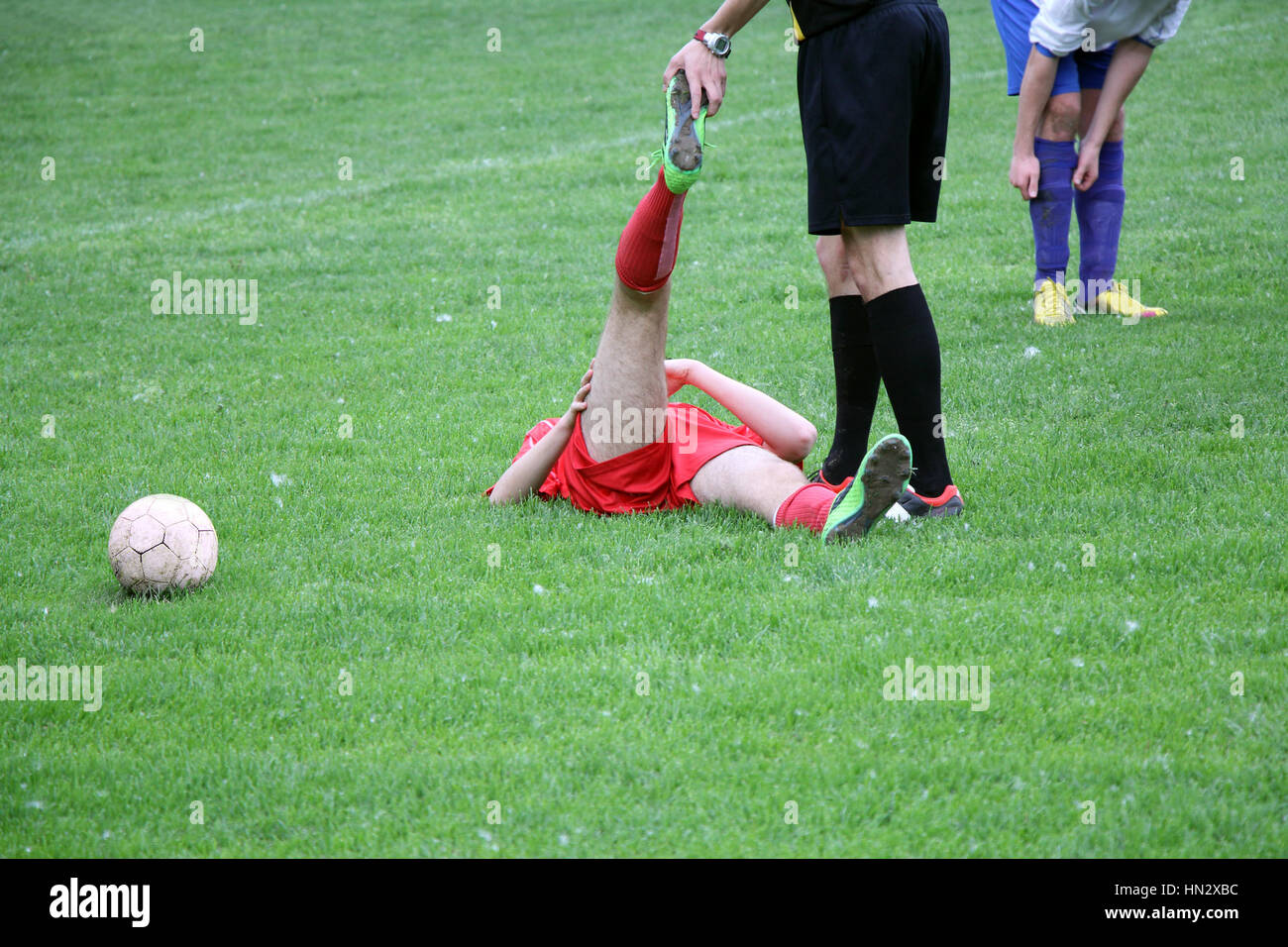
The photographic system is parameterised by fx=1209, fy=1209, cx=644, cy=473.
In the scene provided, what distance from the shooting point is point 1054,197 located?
762cm

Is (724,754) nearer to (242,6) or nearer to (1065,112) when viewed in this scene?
(1065,112)

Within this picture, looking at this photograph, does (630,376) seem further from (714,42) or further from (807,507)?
(714,42)

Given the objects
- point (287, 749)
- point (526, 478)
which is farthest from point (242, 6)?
point (287, 749)

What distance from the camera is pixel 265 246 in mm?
10930

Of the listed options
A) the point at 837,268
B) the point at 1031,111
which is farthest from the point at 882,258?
the point at 1031,111

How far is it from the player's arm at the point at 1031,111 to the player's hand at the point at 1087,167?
245mm

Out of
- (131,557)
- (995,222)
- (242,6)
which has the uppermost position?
(242,6)

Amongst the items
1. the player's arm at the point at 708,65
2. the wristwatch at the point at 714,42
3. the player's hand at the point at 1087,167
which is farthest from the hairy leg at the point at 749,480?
the player's hand at the point at 1087,167

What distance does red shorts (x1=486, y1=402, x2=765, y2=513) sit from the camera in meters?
4.98

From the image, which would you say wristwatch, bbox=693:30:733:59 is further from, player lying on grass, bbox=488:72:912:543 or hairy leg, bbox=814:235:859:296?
hairy leg, bbox=814:235:859:296

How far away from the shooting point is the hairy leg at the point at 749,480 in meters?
4.79

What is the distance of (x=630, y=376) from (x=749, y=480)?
24.9 inches

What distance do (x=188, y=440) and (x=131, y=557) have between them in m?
2.09

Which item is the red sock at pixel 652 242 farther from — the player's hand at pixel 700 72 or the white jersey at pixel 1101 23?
the white jersey at pixel 1101 23
